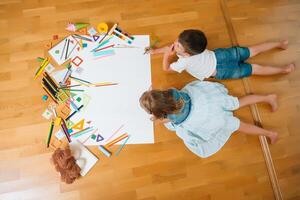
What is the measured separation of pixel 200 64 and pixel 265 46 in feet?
1.32

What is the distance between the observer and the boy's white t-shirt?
3.85ft

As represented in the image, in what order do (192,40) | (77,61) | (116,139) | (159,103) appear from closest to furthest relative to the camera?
(159,103), (192,40), (116,139), (77,61)

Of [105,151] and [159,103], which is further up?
[159,103]

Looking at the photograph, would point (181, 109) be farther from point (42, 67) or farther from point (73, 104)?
point (42, 67)

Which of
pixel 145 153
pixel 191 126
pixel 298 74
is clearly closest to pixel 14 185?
pixel 145 153

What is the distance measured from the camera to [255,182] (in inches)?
48.3

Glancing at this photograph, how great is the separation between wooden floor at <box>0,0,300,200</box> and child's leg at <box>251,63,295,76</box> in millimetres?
41

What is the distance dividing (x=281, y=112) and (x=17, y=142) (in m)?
1.22

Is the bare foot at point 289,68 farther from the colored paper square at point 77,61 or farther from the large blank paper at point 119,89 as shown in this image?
the colored paper square at point 77,61

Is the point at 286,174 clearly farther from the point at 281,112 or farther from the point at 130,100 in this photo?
the point at 130,100

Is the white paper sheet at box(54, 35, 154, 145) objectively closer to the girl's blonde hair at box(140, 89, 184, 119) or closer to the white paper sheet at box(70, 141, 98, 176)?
the white paper sheet at box(70, 141, 98, 176)

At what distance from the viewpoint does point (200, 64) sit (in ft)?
3.92

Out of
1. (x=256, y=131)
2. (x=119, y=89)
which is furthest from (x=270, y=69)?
(x=119, y=89)

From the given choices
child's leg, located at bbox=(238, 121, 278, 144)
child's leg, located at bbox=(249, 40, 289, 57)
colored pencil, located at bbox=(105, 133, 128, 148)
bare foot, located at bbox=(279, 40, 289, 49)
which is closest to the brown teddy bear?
colored pencil, located at bbox=(105, 133, 128, 148)
